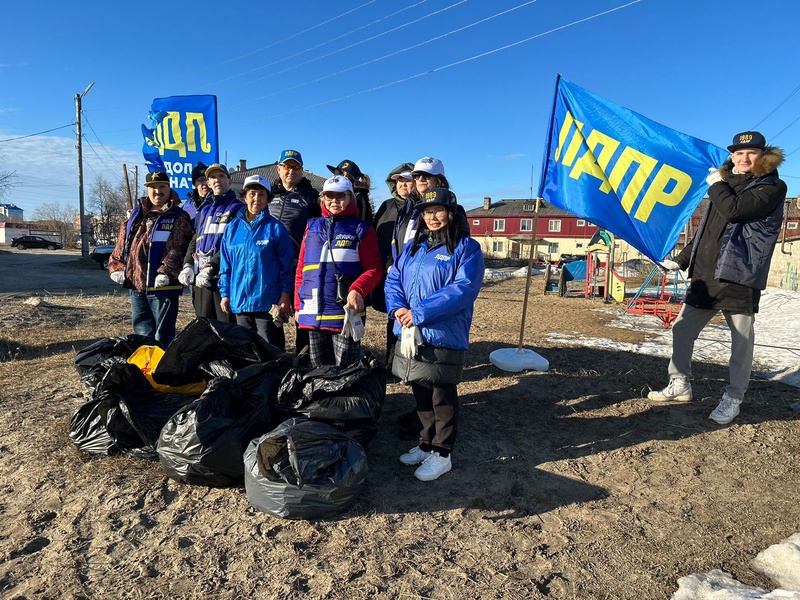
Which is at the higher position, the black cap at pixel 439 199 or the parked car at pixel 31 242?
the black cap at pixel 439 199

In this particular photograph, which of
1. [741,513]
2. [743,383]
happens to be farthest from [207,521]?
[743,383]

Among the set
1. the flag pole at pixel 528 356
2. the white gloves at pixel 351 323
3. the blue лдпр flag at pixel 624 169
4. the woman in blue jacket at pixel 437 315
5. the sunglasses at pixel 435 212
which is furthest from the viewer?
the flag pole at pixel 528 356

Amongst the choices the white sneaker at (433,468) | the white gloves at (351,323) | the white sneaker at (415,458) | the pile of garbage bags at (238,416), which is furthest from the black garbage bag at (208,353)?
the white sneaker at (433,468)

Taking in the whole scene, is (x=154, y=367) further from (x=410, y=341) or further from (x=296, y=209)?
(x=410, y=341)

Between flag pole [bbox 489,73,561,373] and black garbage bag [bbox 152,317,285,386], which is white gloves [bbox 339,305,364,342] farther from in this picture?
flag pole [bbox 489,73,561,373]

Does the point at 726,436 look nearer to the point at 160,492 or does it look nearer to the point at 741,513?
the point at 741,513

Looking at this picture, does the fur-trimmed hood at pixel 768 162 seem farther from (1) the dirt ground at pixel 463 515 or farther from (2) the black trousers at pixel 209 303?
(2) the black trousers at pixel 209 303

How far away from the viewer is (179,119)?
7.06m

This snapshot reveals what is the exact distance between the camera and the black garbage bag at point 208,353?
3.11 meters

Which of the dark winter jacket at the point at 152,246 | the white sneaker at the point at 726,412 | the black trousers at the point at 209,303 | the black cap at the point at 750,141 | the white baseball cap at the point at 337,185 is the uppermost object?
the black cap at the point at 750,141

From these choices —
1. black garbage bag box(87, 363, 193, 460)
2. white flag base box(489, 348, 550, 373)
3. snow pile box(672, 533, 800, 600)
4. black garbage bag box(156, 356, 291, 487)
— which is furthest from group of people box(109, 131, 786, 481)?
snow pile box(672, 533, 800, 600)

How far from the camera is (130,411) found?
2758 millimetres

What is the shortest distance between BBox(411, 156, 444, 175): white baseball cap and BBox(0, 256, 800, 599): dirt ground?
1.84 metres

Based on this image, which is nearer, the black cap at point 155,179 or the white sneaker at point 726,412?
the white sneaker at point 726,412
